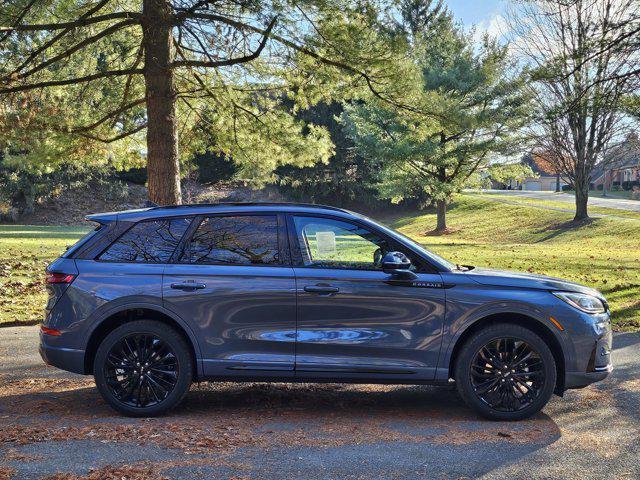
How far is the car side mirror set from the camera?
17.2ft

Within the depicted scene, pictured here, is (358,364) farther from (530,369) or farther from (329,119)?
(329,119)

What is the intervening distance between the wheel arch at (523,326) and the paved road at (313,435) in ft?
1.42

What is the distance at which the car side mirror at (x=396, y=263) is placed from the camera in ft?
17.2

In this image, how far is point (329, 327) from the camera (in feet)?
17.5

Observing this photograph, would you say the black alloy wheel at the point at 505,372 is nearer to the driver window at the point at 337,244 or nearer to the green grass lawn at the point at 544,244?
the driver window at the point at 337,244

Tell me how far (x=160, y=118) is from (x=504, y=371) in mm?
7240

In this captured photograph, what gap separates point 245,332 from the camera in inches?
211

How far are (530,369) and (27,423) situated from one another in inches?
160

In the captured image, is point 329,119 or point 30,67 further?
point 329,119

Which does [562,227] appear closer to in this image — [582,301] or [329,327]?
[582,301]

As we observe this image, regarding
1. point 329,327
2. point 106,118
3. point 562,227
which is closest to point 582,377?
point 329,327

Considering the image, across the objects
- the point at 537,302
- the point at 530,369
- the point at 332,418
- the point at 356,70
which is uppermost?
the point at 356,70

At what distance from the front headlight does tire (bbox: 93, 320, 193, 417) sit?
10.3 feet

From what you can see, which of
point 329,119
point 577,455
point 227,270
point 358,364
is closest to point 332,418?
point 358,364
